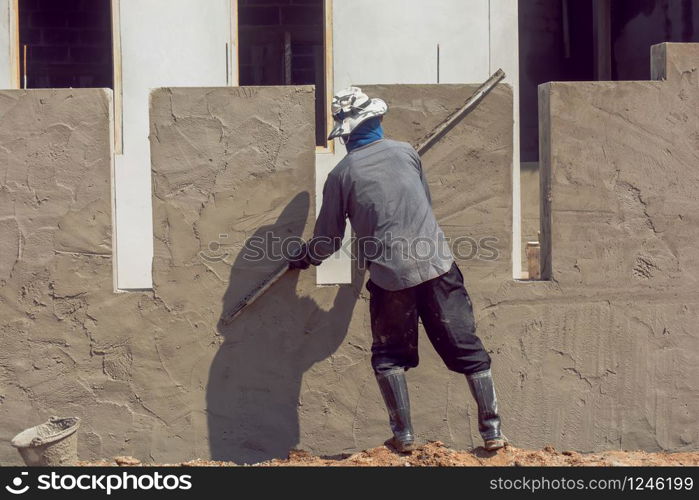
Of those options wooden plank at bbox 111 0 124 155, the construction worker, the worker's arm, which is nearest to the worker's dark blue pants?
the construction worker

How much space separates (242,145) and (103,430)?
1591mm

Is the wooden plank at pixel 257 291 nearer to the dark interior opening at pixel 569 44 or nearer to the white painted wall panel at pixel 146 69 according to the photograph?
the white painted wall panel at pixel 146 69

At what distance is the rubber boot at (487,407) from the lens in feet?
17.0

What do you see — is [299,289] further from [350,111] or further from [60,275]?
[60,275]

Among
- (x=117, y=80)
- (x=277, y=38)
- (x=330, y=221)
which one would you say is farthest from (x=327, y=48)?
(x=330, y=221)

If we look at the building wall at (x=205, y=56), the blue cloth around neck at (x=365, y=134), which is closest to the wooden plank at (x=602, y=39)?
the building wall at (x=205, y=56)

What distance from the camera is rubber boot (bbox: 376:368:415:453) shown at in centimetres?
520

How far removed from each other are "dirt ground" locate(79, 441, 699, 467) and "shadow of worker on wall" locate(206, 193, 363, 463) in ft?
0.41

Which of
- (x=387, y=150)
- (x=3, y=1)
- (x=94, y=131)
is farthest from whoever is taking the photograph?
(x=3, y=1)

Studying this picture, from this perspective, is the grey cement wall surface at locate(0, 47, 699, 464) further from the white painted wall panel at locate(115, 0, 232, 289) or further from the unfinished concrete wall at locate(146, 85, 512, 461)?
the white painted wall panel at locate(115, 0, 232, 289)

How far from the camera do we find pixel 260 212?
5.62 meters

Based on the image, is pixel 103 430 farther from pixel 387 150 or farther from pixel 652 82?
pixel 652 82

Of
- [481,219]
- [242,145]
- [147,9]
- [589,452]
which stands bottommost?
[589,452]
